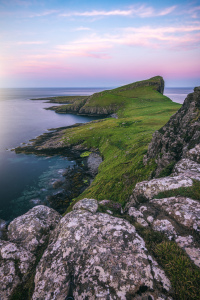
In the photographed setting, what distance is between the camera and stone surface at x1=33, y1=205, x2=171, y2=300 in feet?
19.0

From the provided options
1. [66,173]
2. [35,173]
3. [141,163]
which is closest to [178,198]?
[141,163]

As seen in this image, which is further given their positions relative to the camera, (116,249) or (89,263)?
(116,249)

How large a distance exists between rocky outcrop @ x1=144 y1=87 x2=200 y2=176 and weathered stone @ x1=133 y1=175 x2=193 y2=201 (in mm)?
4406

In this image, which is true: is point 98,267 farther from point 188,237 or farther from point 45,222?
point 45,222

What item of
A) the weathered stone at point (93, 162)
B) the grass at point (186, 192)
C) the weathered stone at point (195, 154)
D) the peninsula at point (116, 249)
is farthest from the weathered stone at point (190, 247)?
the weathered stone at point (93, 162)

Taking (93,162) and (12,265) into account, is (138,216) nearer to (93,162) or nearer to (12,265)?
(12,265)

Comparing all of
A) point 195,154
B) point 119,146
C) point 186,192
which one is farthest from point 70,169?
point 186,192

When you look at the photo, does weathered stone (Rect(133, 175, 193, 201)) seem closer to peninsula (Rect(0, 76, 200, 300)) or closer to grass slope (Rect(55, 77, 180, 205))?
peninsula (Rect(0, 76, 200, 300))

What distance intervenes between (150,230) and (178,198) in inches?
105

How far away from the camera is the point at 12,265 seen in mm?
7980

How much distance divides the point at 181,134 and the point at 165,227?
1103 centimetres

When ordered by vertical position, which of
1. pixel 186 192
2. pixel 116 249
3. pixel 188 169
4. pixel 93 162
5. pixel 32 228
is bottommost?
pixel 93 162

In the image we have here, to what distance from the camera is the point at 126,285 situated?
19.0ft

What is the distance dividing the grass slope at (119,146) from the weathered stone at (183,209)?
9054 mm
